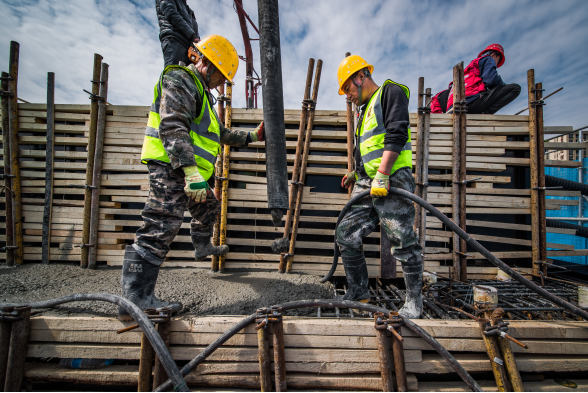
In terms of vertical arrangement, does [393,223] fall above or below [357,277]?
above

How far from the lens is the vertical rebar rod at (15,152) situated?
407 cm

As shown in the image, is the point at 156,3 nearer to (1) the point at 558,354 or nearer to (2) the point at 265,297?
(2) the point at 265,297

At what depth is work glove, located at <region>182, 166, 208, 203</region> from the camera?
211cm

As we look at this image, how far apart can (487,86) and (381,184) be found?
4.73m

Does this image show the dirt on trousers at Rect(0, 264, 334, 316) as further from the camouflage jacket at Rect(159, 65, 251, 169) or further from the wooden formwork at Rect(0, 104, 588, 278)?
the camouflage jacket at Rect(159, 65, 251, 169)

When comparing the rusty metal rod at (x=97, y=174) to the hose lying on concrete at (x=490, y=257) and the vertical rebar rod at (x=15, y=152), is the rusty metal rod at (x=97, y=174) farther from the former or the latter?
the hose lying on concrete at (x=490, y=257)

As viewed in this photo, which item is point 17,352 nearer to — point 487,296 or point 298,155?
point 298,155

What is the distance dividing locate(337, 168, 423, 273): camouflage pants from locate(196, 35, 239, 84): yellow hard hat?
2.03m

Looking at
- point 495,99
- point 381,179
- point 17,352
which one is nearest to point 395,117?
point 381,179

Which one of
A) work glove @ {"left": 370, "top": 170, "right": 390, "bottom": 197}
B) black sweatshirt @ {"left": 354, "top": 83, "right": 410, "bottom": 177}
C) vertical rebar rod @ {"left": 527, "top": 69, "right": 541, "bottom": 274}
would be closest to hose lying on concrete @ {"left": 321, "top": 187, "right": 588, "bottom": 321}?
work glove @ {"left": 370, "top": 170, "right": 390, "bottom": 197}

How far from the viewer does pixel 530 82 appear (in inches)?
162

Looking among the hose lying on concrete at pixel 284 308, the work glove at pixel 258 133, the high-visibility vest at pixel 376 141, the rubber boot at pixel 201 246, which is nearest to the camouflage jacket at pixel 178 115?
the work glove at pixel 258 133

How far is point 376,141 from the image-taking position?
8.13 ft

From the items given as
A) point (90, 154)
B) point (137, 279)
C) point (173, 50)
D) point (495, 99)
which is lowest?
point (137, 279)
